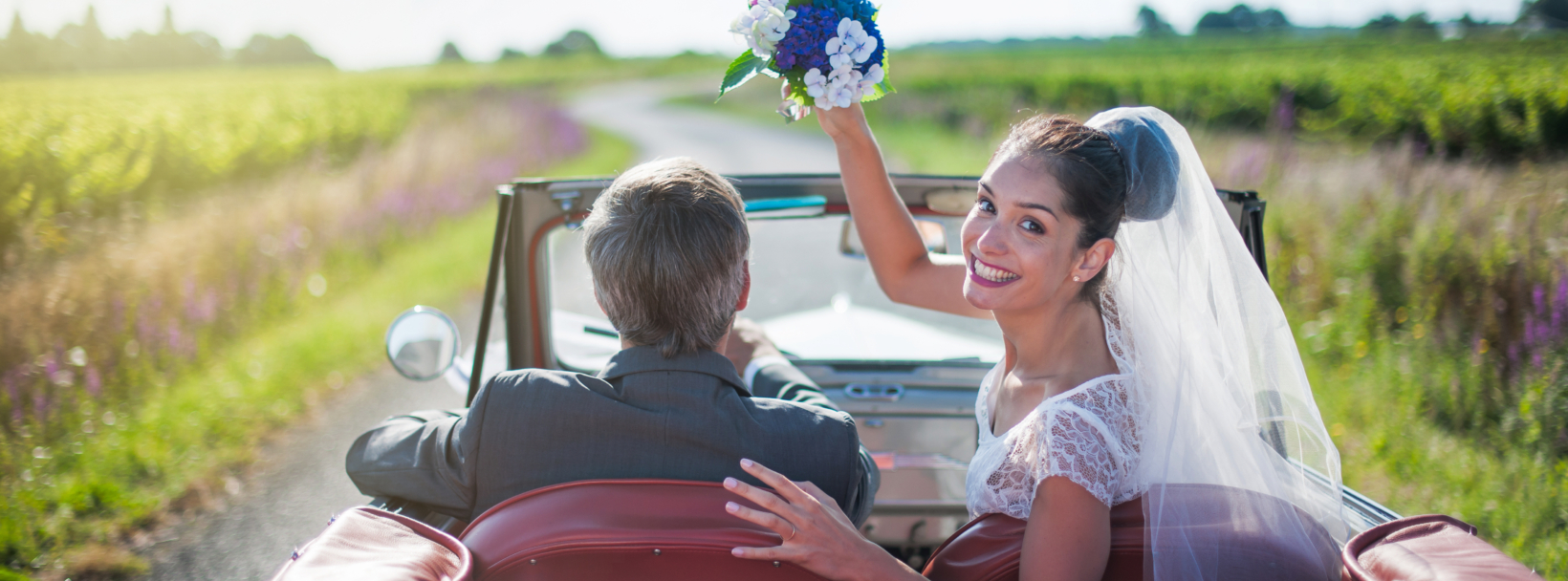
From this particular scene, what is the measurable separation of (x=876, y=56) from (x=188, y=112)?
46.1ft

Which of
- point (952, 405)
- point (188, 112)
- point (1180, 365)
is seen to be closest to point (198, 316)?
point (952, 405)

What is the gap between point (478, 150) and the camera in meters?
15.7

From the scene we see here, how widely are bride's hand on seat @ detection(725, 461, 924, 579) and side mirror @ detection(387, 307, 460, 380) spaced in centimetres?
117

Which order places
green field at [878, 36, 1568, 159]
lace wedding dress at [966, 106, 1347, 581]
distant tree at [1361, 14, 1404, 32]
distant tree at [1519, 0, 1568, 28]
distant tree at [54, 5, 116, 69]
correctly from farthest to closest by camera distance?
distant tree at [1361, 14, 1404, 32]
distant tree at [54, 5, 116, 69]
distant tree at [1519, 0, 1568, 28]
green field at [878, 36, 1568, 159]
lace wedding dress at [966, 106, 1347, 581]

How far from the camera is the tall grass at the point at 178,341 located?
4227 mm

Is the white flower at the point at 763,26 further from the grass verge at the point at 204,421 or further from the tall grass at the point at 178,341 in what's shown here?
the tall grass at the point at 178,341

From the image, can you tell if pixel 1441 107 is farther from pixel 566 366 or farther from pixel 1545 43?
pixel 566 366

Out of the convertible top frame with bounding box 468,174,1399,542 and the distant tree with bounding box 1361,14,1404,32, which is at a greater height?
the distant tree with bounding box 1361,14,1404,32

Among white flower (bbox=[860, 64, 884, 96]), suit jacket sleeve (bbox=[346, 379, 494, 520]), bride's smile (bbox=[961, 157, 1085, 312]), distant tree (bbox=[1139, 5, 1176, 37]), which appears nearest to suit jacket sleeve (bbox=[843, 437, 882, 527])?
bride's smile (bbox=[961, 157, 1085, 312])

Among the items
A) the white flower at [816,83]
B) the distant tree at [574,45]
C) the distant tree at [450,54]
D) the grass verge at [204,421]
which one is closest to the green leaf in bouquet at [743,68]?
the white flower at [816,83]

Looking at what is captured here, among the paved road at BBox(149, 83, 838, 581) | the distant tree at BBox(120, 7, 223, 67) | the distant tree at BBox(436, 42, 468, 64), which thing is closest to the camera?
the paved road at BBox(149, 83, 838, 581)

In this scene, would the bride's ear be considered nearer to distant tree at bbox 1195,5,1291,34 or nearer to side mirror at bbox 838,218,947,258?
side mirror at bbox 838,218,947,258

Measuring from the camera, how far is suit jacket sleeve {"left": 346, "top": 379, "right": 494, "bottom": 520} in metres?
1.77

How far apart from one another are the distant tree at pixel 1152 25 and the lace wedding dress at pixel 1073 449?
185 feet
